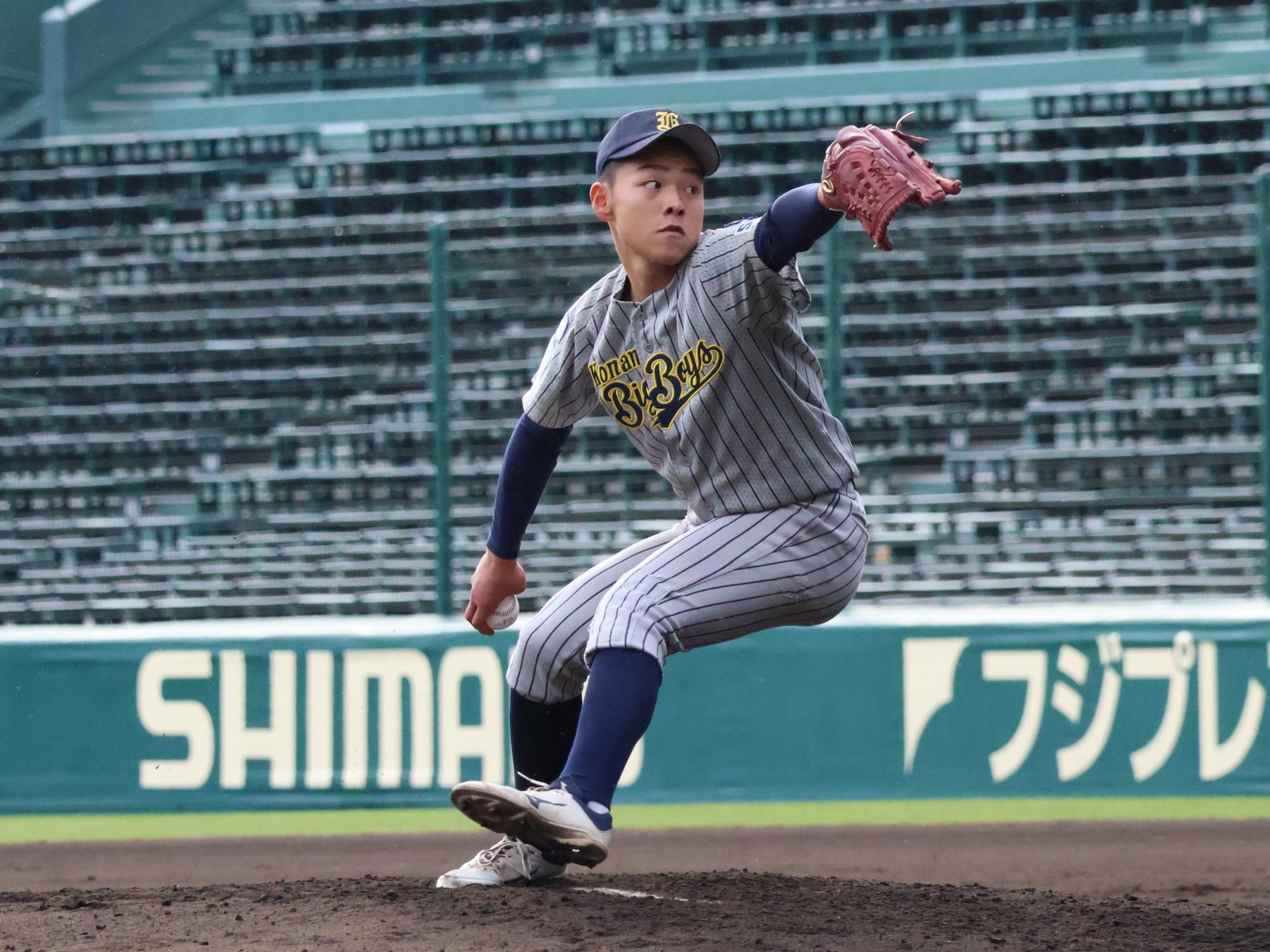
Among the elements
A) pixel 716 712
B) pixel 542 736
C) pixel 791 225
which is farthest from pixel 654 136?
pixel 716 712

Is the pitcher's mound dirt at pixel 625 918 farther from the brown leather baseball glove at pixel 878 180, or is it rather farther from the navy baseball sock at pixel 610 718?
the brown leather baseball glove at pixel 878 180

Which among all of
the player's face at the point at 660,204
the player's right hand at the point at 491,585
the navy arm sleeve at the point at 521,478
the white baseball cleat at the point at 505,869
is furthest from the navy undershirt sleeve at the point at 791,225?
the white baseball cleat at the point at 505,869

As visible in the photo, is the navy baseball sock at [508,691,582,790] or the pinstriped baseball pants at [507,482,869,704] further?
the navy baseball sock at [508,691,582,790]

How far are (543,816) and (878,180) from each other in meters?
1.22

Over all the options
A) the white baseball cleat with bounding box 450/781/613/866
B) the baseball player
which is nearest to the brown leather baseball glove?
the baseball player

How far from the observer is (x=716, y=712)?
5582 millimetres

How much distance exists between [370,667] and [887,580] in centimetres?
197

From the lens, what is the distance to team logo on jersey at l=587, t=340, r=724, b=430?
292 cm

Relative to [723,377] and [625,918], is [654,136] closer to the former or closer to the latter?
[723,377]

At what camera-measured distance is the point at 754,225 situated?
289cm

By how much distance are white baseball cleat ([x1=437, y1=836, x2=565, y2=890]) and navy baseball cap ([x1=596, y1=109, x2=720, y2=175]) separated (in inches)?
57.6

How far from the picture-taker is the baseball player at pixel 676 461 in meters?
2.78

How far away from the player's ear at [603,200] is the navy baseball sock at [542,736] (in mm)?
1015

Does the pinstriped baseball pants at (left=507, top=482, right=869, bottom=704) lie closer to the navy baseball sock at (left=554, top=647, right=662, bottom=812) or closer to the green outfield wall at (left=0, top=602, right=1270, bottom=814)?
the navy baseball sock at (left=554, top=647, right=662, bottom=812)
